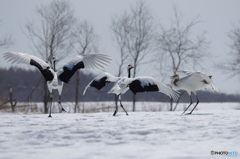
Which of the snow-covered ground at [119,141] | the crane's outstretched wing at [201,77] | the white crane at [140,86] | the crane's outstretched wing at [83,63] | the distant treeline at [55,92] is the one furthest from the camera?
the distant treeline at [55,92]

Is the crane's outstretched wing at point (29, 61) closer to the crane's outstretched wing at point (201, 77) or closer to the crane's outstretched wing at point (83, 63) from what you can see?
the crane's outstretched wing at point (83, 63)

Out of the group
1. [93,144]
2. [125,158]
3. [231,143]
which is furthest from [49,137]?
[231,143]

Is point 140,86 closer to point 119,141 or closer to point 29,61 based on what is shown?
point 29,61

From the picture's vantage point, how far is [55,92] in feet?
87.9

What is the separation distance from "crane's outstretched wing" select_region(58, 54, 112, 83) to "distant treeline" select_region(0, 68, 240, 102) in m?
8.99

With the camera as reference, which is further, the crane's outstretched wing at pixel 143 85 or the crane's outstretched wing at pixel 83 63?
the crane's outstretched wing at pixel 83 63

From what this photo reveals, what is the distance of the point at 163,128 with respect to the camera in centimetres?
666

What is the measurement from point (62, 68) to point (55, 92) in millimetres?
16458

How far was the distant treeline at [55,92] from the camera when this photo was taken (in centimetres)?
2223

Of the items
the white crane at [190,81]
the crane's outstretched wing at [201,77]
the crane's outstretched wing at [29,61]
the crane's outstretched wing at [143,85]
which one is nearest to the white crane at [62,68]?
the crane's outstretched wing at [29,61]

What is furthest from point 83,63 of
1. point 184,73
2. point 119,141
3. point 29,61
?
point 119,141

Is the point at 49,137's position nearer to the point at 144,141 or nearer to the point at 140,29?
the point at 144,141

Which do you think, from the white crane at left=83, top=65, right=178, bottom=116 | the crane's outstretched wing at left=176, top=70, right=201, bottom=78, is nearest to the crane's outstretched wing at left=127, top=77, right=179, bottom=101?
the white crane at left=83, top=65, right=178, bottom=116

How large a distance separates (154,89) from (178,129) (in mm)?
3751
